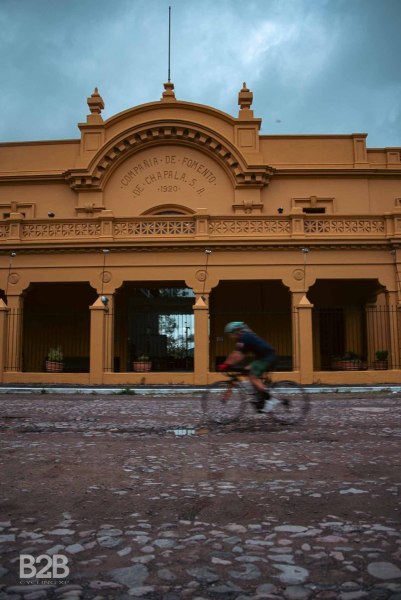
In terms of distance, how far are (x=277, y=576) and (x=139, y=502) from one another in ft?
4.94

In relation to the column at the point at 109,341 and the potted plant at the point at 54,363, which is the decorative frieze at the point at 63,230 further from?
the potted plant at the point at 54,363

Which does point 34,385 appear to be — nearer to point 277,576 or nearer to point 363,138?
point 277,576

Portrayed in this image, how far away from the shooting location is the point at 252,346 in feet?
25.8

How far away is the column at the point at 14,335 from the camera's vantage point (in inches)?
675

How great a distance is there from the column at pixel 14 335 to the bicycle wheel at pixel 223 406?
7910 millimetres

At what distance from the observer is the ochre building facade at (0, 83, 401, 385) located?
1742 cm

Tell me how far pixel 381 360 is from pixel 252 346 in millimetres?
10914

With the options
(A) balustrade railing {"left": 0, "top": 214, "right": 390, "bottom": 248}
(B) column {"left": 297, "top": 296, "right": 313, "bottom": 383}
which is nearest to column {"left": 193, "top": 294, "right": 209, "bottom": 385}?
(A) balustrade railing {"left": 0, "top": 214, "right": 390, "bottom": 248}

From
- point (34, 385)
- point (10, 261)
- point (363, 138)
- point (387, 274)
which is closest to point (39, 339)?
point (10, 261)

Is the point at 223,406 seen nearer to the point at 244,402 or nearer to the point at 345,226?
the point at 244,402

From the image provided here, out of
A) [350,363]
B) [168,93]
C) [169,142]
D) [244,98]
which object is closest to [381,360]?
[350,363]

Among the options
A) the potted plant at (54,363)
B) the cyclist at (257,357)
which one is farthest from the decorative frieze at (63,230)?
the cyclist at (257,357)

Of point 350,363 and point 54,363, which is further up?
point 54,363

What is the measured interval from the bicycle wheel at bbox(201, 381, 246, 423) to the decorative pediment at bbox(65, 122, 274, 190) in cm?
1088
